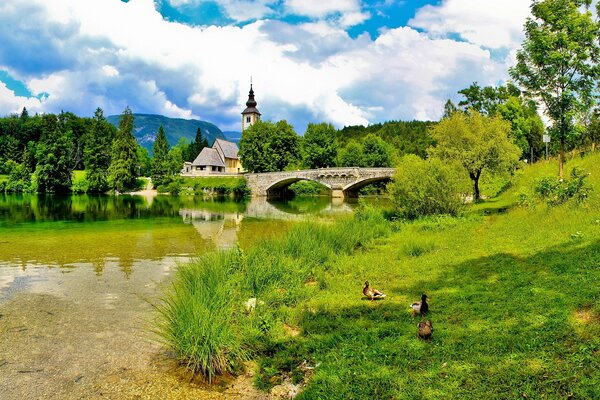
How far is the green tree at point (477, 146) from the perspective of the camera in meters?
26.7

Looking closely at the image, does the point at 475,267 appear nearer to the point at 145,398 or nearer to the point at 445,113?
the point at 145,398

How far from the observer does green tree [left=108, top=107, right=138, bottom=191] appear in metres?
71.6

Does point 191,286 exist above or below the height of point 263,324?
above

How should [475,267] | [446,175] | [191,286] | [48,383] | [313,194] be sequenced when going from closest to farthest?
[48,383]
[191,286]
[475,267]
[446,175]
[313,194]

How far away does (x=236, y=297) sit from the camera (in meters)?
9.05

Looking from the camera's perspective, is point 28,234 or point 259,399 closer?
point 259,399

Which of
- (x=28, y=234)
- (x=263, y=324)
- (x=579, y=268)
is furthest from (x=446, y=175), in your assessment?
(x=28, y=234)

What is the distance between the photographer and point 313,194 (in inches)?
3027

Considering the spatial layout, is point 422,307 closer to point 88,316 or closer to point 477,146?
point 88,316

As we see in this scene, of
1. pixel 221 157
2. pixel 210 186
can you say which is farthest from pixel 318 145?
pixel 221 157

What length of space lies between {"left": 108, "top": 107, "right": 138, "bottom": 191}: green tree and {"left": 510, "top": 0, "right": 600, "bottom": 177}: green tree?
66012 mm

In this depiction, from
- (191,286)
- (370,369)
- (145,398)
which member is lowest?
(145,398)

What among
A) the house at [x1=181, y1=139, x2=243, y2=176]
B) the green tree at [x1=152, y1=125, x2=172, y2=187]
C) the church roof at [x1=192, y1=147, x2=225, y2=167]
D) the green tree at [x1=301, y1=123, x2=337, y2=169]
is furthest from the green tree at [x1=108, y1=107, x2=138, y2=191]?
the green tree at [x1=301, y1=123, x2=337, y2=169]

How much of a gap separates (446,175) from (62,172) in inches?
2721
